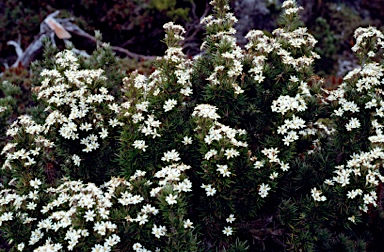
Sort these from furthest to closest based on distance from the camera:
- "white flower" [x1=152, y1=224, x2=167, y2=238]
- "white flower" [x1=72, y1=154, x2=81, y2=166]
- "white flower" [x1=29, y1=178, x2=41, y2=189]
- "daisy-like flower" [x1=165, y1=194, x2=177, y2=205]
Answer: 1. "white flower" [x1=72, y1=154, x2=81, y2=166]
2. "white flower" [x1=29, y1=178, x2=41, y2=189]
3. "white flower" [x1=152, y1=224, x2=167, y2=238]
4. "daisy-like flower" [x1=165, y1=194, x2=177, y2=205]

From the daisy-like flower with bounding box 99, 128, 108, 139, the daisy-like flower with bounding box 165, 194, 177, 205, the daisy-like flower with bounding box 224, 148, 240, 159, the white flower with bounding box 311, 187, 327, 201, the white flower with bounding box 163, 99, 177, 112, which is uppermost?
the white flower with bounding box 163, 99, 177, 112

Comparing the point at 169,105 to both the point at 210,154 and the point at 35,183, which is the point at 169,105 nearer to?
the point at 210,154

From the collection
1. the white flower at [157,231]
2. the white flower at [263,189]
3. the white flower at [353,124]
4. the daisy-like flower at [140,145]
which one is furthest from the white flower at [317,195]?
the daisy-like flower at [140,145]

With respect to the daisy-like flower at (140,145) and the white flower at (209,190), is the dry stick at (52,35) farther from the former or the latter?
the white flower at (209,190)

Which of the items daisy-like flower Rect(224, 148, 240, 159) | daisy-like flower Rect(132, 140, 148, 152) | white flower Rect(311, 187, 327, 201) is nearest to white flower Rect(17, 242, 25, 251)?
daisy-like flower Rect(132, 140, 148, 152)

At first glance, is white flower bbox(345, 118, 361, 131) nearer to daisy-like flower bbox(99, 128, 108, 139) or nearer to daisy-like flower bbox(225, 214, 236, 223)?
daisy-like flower bbox(225, 214, 236, 223)

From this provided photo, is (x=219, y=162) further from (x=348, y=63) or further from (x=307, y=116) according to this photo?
(x=348, y=63)

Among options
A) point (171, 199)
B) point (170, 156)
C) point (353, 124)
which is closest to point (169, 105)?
point (170, 156)

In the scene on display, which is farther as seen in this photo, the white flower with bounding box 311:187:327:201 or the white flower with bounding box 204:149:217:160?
the white flower with bounding box 311:187:327:201
